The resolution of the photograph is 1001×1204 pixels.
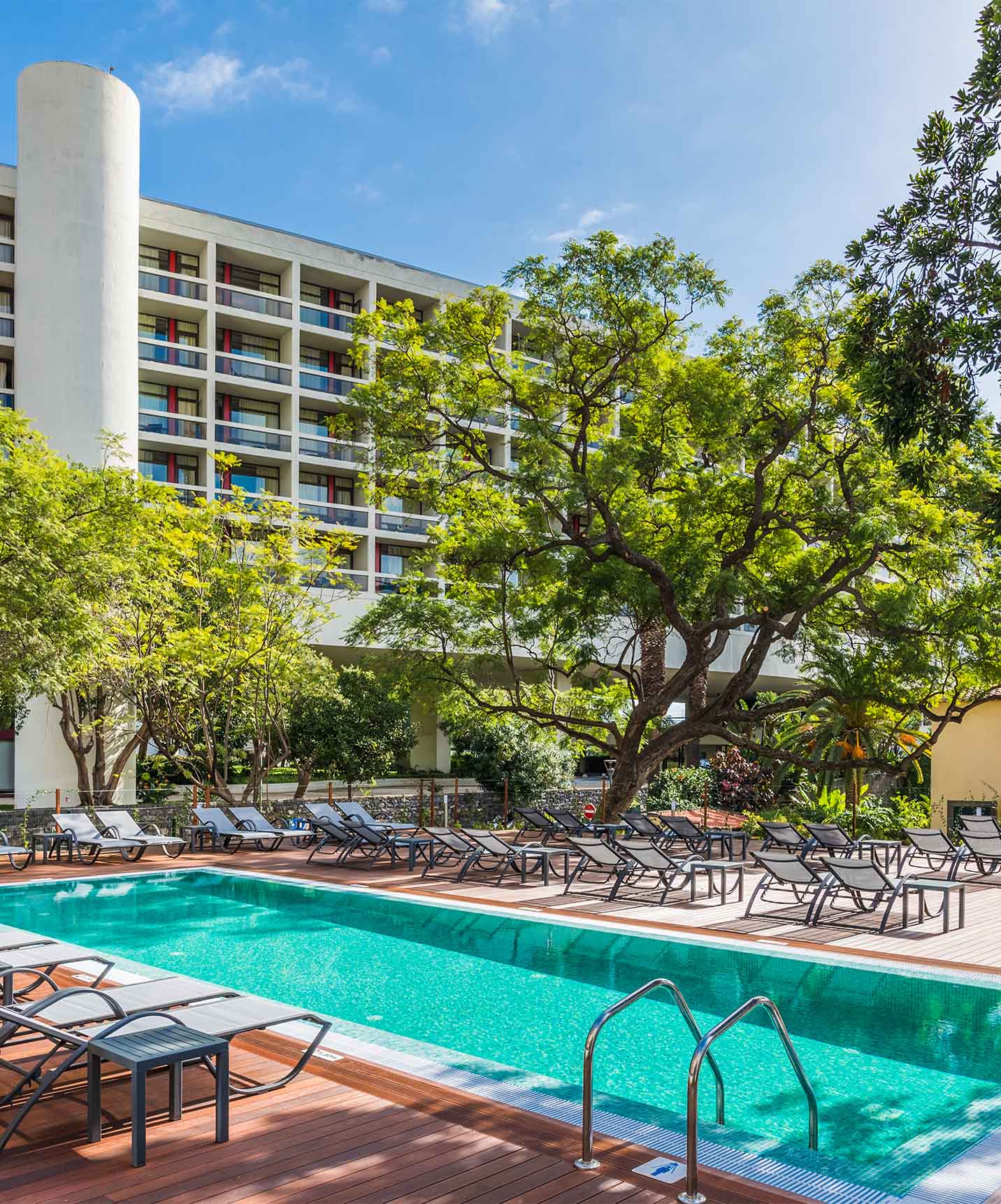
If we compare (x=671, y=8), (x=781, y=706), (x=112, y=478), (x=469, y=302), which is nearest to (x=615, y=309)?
(x=469, y=302)

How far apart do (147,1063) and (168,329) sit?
44.4 metres

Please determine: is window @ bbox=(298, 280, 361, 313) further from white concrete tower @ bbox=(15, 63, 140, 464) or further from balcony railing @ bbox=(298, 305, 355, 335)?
white concrete tower @ bbox=(15, 63, 140, 464)

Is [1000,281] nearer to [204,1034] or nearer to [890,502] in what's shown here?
[204,1034]

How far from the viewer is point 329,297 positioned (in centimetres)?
4947

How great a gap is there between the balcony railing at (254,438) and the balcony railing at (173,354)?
8.79ft

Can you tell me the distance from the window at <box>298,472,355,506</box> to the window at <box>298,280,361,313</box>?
7.73 metres

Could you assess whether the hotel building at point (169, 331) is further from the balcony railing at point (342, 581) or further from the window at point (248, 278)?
the balcony railing at point (342, 581)

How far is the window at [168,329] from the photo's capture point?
4506 cm

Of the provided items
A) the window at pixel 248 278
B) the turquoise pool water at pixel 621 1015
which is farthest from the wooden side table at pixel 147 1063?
the window at pixel 248 278

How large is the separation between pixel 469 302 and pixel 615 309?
2933 millimetres

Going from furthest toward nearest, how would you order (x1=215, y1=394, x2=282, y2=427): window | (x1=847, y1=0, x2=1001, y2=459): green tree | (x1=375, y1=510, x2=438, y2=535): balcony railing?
(x1=375, y1=510, x2=438, y2=535): balcony railing → (x1=215, y1=394, x2=282, y2=427): window → (x1=847, y1=0, x2=1001, y2=459): green tree

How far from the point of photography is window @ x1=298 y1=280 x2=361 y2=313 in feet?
160

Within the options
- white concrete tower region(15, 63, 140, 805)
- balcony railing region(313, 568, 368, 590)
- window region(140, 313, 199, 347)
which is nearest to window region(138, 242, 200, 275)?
window region(140, 313, 199, 347)

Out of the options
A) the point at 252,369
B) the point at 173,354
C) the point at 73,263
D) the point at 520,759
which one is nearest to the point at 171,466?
the point at 173,354
